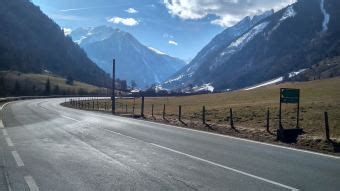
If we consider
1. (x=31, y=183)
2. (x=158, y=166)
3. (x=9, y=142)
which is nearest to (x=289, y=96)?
(x=9, y=142)

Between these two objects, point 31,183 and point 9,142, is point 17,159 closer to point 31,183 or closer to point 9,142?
point 31,183

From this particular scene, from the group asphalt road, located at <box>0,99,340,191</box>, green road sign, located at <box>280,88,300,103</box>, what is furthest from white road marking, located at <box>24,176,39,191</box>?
green road sign, located at <box>280,88,300,103</box>

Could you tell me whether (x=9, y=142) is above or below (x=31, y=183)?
below

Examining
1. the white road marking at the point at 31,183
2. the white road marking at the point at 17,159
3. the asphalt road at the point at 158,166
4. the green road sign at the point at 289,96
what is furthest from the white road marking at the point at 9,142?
the green road sign at the point at 289,96

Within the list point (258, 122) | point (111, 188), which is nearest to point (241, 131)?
point (258, 122)

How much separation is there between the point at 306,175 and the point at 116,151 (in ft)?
22.1

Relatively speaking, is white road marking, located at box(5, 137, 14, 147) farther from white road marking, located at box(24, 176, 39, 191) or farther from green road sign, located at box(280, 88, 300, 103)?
green road sign, located at box(280, 88, 300, 103)

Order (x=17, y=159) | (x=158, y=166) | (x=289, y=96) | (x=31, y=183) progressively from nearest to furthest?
(x=31, y=183) → (x=158, y=166) → (x=17, y=159) → (x=289, y=96)

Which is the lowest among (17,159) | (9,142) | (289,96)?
(9,142)

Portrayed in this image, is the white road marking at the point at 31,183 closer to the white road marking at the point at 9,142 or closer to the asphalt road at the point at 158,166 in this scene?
the asphalt road at the point at 158,166

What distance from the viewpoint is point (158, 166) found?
12414 millimetres

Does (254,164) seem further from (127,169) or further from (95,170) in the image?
(95,170)

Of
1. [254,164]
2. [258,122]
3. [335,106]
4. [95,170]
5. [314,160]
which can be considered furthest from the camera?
[335,106]

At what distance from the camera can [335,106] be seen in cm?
4103
